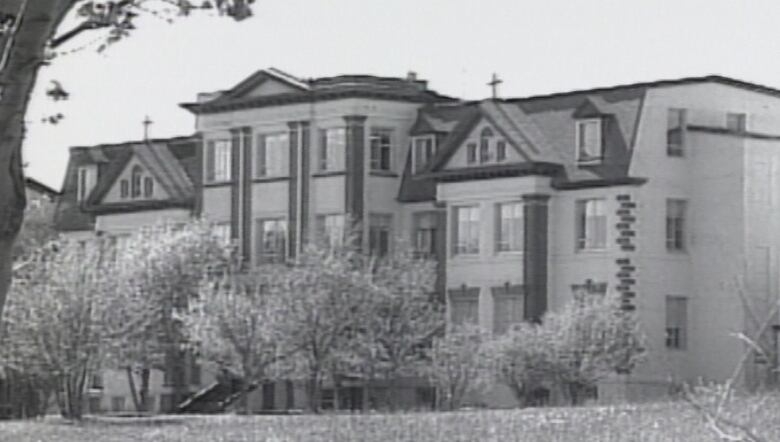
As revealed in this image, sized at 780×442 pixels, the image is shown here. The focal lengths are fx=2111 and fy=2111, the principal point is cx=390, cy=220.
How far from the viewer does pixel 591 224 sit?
208 ft

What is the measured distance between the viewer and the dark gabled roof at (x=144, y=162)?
7338 centimetres

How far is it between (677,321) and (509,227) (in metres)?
5.78

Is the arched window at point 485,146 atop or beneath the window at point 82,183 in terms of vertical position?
atop

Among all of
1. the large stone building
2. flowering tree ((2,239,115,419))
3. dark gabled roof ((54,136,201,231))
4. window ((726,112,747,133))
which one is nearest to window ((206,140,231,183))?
the large stone building

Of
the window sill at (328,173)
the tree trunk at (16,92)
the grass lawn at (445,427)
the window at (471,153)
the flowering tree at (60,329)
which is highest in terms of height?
the window at (471,153)

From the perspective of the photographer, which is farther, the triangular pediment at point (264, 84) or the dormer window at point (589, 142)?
the triangular pediment at point (264, 84)

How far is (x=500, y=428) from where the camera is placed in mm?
36438

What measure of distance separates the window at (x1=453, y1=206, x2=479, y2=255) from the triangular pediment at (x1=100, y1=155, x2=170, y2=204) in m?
12.6

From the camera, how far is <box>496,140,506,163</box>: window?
211ft

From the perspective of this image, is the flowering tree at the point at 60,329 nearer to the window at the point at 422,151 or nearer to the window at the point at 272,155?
the window at the point at 272,155

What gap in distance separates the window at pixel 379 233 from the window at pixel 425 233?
2.89 ft

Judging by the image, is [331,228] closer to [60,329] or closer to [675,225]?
[675,225]

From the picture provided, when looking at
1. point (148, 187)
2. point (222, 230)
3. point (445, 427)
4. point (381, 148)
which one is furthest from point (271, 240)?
point (445, 427)

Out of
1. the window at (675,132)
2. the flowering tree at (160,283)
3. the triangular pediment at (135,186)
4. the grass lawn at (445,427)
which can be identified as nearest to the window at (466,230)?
the window at (675,132)
